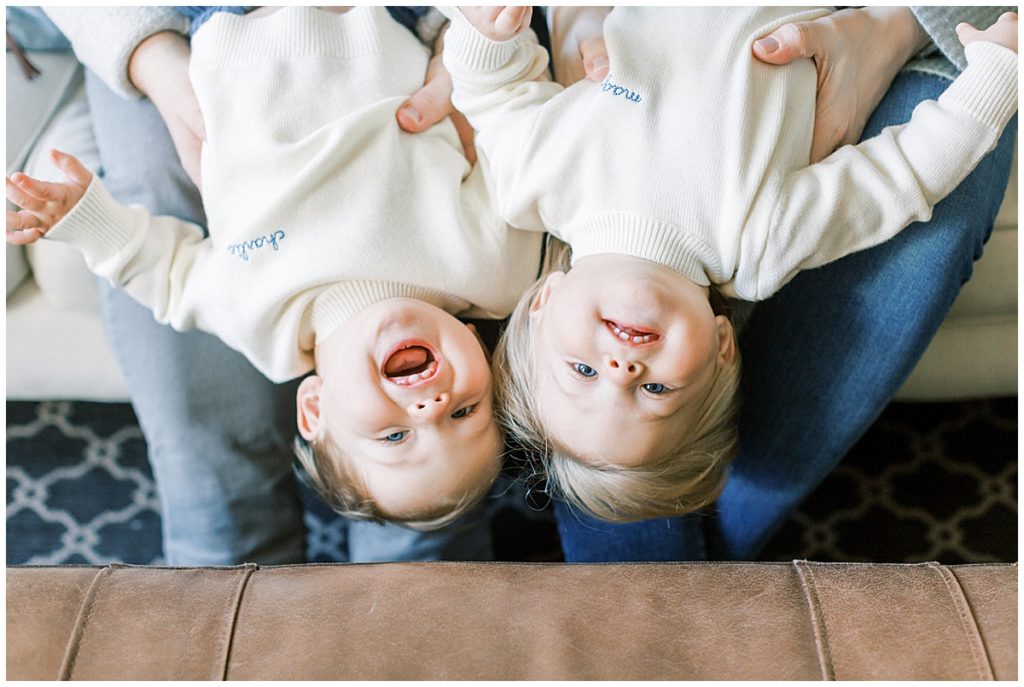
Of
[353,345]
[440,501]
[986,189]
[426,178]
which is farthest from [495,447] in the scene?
[986,189]

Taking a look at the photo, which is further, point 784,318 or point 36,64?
point 36,64

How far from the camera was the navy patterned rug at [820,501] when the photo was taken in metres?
1.43

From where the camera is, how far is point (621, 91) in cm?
96

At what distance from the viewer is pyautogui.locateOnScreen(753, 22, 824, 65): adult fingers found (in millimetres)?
952

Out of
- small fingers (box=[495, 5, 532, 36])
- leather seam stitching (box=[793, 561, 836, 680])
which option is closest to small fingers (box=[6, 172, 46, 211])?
small fingers (box=[495, 5, 532, 36])

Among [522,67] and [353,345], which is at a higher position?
[522,67]

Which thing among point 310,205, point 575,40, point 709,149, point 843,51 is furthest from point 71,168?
point 843,51

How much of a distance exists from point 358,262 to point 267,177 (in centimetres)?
15

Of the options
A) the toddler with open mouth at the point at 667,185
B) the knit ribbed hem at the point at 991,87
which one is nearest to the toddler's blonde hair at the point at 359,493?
the toddler with open mouth at the point at 667,185

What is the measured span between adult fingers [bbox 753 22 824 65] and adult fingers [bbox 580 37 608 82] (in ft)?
0.54

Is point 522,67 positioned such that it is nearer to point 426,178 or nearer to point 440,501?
point 426,178

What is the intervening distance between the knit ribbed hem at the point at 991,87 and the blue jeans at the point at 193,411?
836mm

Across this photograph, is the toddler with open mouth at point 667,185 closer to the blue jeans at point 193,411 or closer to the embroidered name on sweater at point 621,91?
the embroidered name on sweater at point 621,91

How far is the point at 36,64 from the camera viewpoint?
1.23 m
